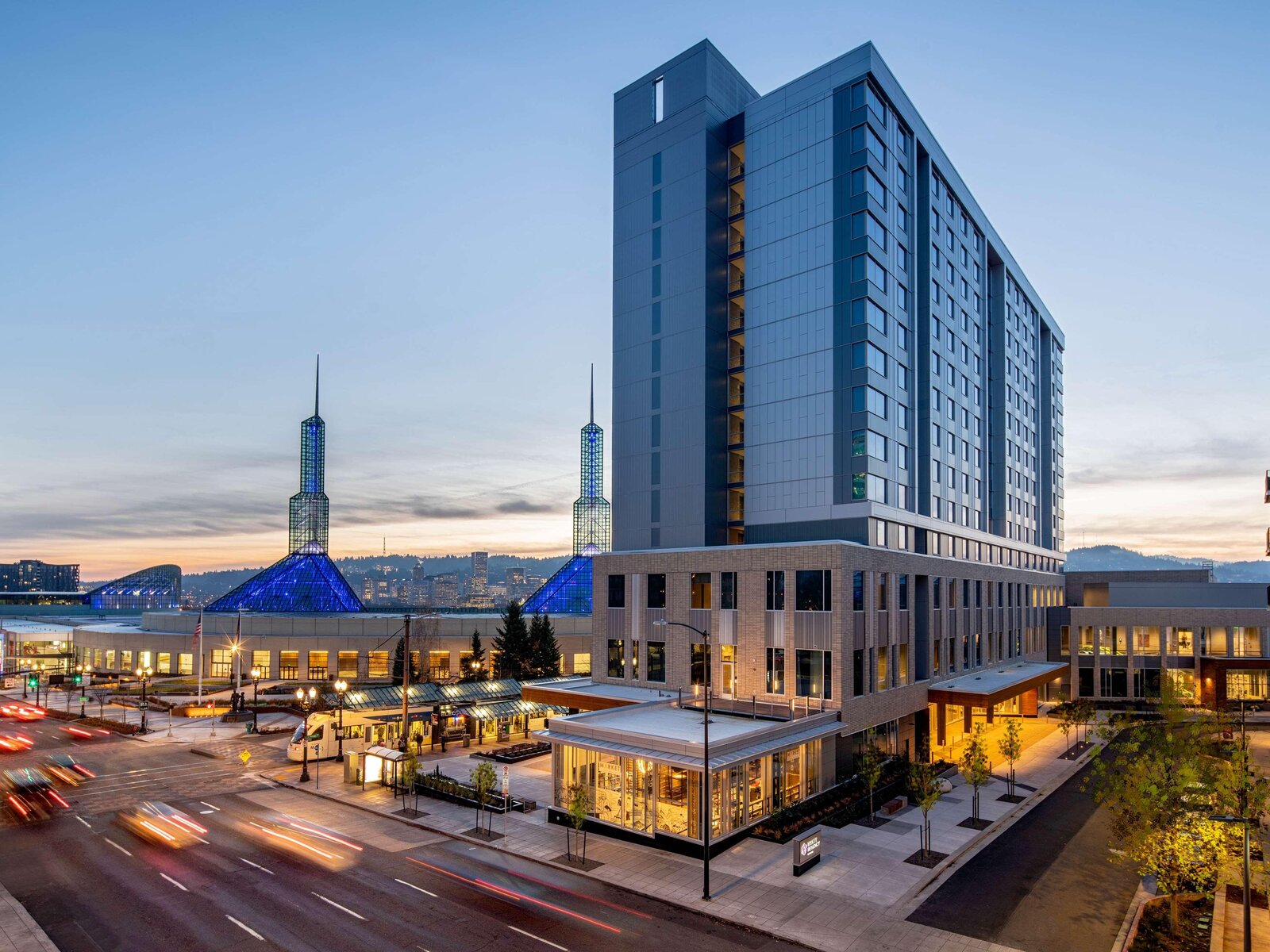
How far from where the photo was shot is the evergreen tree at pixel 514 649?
318 ft

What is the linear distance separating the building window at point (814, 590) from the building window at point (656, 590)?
10.3 meters

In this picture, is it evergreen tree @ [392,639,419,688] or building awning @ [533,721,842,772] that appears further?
evergreen tree @ [392,639,419,688]

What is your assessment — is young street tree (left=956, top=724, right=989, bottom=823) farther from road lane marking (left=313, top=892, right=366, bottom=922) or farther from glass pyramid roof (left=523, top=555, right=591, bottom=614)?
glass pyramid roof (left=523, top=555, right=591, bottom=614)

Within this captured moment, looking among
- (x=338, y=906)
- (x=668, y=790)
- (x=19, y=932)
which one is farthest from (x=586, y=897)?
(x=19, y=932)

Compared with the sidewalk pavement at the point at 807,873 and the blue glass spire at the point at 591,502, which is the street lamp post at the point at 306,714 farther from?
the blue glass spire at the point at 591,502

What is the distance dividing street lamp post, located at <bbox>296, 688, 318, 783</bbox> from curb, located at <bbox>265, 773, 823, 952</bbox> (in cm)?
94

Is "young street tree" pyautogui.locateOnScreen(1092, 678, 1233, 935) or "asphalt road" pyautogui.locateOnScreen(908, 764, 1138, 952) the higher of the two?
"young street tree" pyautogui.locateOnScreen(1092, 678, 1233, 935)

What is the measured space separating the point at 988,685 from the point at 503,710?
3654cm

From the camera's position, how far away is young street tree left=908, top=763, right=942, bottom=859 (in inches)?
1387

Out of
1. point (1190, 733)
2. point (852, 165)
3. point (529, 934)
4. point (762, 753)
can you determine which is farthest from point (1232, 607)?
point (529, 934)

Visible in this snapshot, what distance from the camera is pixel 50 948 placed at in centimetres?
2531

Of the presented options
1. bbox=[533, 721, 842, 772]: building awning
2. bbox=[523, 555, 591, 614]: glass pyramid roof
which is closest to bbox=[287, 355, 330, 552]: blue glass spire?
bbox=[523, 555, 591, 614]: glass pyramid roof

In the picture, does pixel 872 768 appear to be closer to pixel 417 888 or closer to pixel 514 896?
pixel 514 896

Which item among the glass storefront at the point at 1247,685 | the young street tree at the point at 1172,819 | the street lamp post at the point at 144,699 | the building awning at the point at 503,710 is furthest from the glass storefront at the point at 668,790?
the glass storefront at the point at 1247,685
